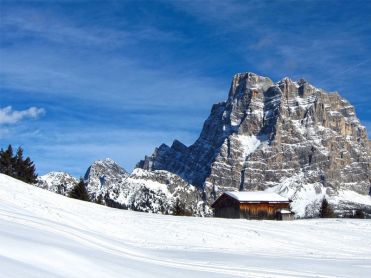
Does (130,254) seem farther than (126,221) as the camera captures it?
No

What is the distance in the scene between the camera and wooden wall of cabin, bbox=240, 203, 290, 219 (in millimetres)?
66750

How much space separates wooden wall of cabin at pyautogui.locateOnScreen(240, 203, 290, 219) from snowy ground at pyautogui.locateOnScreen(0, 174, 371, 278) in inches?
1078

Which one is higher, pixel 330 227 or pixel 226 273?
pixel 330 227

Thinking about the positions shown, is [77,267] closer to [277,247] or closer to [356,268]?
[356,268]

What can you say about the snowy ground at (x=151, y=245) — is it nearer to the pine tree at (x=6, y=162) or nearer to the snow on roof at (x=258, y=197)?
the snow on roof at (x=258, y=197)

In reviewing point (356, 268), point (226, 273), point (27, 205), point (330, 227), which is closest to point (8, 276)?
point (226, 273)

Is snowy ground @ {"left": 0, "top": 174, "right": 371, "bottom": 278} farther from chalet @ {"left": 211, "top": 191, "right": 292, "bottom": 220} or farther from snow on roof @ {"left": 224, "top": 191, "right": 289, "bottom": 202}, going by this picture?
snow on roof @ {"left": 224, "top": 191, "right": 289, "bottom": 202}

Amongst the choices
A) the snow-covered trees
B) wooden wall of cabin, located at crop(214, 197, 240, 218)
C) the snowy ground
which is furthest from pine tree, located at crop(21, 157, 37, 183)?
the snowy ground

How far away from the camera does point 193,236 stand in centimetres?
2711

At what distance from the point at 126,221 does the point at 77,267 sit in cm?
1781

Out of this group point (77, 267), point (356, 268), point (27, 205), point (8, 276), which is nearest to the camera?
point (8, 276)

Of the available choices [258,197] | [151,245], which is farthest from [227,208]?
[151,245]

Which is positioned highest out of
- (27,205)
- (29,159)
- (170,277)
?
(29,159)

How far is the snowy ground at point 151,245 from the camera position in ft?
40.8
